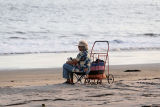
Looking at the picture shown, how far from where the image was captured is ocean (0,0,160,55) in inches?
827

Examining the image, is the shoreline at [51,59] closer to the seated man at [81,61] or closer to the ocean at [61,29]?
the ocean at [61,29]

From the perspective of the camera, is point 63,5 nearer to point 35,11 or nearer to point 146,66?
point 35,11

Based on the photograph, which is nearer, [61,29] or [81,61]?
[81,61]

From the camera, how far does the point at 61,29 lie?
99.5 feet

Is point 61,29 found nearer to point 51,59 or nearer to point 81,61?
point 51,59

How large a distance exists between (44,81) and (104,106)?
4086mm

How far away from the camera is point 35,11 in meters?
44.0

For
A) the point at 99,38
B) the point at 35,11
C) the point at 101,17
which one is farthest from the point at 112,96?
the point at 35,11

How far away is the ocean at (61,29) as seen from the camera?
21000 millimetres

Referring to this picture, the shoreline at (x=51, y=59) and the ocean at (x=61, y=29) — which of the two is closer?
the shoreline at (x=51, y=59)

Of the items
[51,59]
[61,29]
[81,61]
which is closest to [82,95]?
[81,61]

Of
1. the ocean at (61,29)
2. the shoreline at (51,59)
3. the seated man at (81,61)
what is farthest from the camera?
the ocean at (61,29)

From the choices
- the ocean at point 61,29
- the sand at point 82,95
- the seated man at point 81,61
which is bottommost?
the sand at point 82,95

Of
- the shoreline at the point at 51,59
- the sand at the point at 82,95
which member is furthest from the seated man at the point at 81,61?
the shoreline at the point at 51,59
